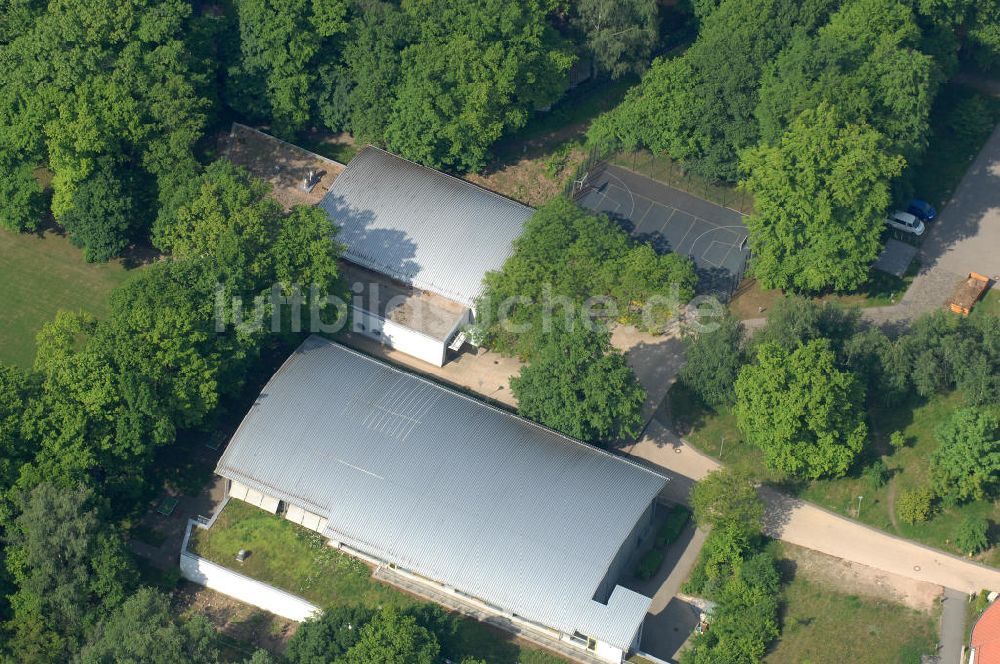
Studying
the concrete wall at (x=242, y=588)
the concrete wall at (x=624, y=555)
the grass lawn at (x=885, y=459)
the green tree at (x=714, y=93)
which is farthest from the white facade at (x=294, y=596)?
the green tree at (x=714, y=93)

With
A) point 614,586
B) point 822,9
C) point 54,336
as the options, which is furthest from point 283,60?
point 614,586

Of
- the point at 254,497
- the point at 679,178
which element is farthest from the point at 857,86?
the point at 254,497

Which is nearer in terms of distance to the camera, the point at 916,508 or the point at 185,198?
the point at 916,508

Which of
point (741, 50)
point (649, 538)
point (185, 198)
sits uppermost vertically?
point (741, 50)

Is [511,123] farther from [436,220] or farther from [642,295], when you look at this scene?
[642,295]

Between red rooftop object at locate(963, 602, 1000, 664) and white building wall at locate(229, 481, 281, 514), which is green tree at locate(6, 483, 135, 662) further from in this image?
red rooftop object at locate(963, 602, 1000, 664)
